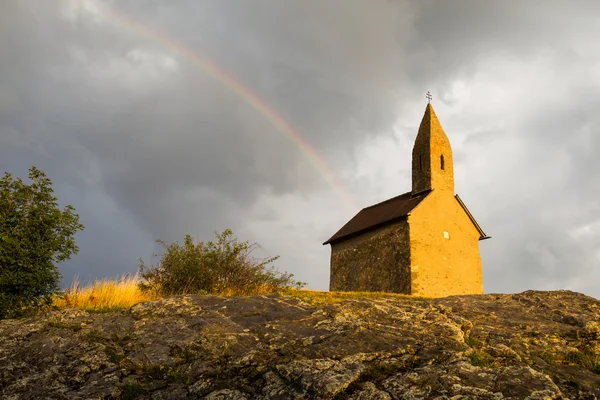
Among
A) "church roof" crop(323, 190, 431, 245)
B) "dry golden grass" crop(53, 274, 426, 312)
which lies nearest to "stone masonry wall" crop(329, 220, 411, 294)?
"church roof" crop(323, 190, 431, 245)

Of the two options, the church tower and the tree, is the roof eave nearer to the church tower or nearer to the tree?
the church tower

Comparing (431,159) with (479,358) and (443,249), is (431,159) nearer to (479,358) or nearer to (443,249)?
(443,249)

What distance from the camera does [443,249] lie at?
96.6 feet

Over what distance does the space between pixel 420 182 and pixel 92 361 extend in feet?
89.6

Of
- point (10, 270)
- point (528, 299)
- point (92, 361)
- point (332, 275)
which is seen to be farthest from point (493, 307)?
point (332, 275)

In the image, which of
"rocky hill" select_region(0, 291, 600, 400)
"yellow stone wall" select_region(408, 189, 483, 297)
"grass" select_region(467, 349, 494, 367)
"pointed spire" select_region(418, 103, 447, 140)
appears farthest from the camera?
"pointed spire" select_region(418, 103, 447, 140)

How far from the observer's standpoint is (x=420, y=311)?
32.1ft

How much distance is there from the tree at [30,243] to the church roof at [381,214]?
2069 centimetres

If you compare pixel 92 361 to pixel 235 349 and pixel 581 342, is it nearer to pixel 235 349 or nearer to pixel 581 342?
pixel 235 349

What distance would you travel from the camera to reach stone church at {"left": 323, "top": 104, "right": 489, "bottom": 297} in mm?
28266

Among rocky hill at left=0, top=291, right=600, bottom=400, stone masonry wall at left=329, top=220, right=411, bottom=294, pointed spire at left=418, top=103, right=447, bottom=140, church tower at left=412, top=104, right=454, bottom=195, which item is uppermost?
pointed spire at left=418, top=103, right=447, bottom=140

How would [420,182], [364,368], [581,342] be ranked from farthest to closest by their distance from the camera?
[420,182]
[581,342]
[364,368]

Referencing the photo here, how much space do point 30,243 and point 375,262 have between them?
22.3m

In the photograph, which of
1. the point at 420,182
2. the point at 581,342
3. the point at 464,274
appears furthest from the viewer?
the point at 420,182
